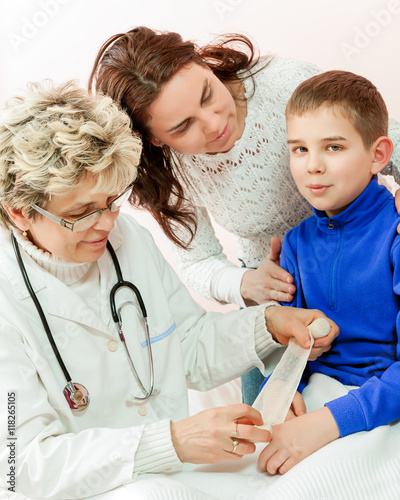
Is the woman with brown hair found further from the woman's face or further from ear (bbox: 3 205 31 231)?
ear (bbox: 3 205 31 231)

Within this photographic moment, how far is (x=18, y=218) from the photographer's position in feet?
4.79

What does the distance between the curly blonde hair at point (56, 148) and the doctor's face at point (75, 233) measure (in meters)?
0.02

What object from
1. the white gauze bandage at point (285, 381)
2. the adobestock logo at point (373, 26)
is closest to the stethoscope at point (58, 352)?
the white gauze bandage at point (285, 381)

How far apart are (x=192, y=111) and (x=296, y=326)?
613mm

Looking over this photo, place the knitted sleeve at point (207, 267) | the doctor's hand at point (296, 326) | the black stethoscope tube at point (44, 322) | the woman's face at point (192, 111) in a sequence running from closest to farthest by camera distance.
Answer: the black stethoscope tube at point (44, 322), the doctor's hand at point (296, 326), the woman's face at point (192, 111), the knitted sleeve at point (207, 267)

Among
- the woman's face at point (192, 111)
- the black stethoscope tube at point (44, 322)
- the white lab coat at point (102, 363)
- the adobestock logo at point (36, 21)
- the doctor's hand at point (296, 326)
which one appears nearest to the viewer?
the white lab coat at point (102, 363)

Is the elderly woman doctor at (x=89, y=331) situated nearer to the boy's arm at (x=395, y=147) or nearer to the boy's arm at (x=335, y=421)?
the boy's arm at (x=335, y=421)

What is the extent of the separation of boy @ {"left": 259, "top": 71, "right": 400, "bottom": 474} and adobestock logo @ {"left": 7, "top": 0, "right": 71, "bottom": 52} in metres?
1.76

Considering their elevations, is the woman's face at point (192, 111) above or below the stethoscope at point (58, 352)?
above

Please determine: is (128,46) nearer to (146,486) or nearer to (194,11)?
(146,486)

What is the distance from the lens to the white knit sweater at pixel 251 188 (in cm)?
190

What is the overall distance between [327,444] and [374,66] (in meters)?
1.97

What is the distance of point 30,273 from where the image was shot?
1538mm

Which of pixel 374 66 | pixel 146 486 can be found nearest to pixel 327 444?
pixel 146 486
